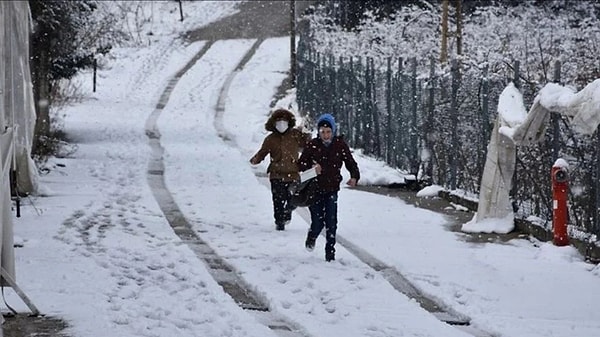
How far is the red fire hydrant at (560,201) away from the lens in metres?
11.5

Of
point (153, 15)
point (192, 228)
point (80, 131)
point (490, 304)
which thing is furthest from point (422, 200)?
point (153, 15)

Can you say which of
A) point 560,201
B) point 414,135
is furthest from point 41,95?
point 560,201

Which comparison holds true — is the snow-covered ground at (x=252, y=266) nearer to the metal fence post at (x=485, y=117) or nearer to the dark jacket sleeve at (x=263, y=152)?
the dark jacket sleeve at (x=263, y=152)

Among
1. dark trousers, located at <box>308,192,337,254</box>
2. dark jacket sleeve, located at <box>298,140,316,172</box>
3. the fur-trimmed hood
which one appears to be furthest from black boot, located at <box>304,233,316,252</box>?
the fur-trimmed hood

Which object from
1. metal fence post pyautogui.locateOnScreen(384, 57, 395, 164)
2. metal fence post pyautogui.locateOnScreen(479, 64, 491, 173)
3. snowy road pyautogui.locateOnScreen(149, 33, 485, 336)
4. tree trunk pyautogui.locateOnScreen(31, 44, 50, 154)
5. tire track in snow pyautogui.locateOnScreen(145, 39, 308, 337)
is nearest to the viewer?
tire track in snow pyautogui.locateOnScreen(145, 39, 308, 337)

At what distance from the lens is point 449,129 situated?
16562 millimetres

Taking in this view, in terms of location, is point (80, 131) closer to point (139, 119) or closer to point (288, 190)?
point (139, 119)

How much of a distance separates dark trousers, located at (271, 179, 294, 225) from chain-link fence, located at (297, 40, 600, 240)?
2.72 m

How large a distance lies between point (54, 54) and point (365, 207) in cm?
1081

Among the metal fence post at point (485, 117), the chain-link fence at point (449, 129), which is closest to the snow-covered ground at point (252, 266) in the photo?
the chain-link fence at point (449, 129)

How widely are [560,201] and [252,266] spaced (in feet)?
10.9

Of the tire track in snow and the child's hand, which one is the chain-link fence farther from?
the tire track in snow

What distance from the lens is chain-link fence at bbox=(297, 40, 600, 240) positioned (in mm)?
12267

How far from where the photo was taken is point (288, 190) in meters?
13.5
